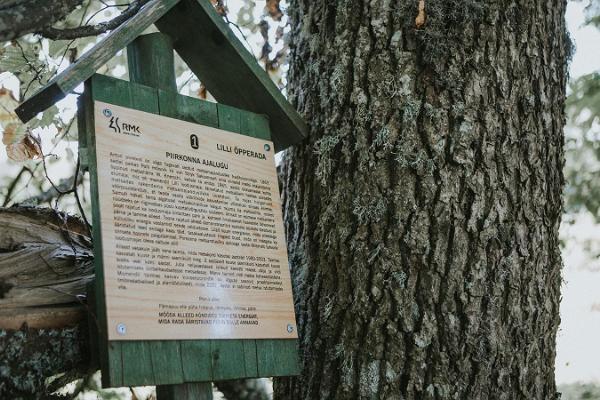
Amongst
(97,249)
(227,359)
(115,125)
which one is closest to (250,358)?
(227,359)

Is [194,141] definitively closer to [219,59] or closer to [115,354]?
[219,59]

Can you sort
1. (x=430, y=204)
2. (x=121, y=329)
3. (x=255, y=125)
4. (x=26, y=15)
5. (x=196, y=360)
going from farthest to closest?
(x=255, y=125) → (x=430, y=204) → (x=196, y=360) → (x=121, y=329) → (x=26, y=15)

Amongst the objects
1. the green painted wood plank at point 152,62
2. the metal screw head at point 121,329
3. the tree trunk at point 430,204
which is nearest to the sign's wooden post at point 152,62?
the green painted wood plank at point 152,62

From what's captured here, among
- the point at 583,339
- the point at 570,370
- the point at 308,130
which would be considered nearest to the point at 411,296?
the point at 308,130

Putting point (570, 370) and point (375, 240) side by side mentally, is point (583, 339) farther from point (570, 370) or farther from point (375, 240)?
point (375, 240)

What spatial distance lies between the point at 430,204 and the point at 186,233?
35.2 inches

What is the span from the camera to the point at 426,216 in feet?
8.55

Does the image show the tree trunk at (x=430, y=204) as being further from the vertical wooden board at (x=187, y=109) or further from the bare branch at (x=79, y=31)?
the bare branch at (x=79, y=31)

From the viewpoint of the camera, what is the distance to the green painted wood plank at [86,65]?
7.14ft

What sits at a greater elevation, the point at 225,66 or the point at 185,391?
the point at 225,66

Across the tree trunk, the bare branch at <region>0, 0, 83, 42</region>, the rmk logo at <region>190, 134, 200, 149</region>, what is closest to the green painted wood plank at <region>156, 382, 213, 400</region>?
the tree trunk

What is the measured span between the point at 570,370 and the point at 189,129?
19.6 feet

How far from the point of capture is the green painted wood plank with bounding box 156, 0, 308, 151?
2703 mm

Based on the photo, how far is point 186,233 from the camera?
2307 millimetres
